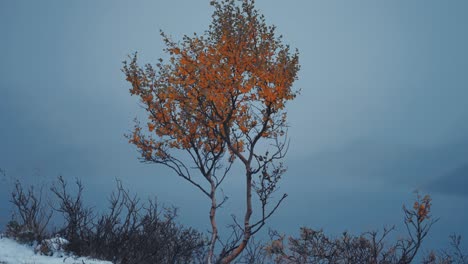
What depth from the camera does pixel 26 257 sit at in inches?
388

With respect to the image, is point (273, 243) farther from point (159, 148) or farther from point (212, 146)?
point (159, 148)

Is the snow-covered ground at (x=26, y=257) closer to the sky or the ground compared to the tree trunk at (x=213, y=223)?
closer to the ground

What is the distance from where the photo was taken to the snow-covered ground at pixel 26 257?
9461 mm

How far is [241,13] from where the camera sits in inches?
611

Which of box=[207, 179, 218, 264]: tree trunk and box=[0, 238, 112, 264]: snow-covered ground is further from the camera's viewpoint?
box=[207, 179, 218, 264]: tree trunk

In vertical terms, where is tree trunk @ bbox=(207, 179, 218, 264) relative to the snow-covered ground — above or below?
above

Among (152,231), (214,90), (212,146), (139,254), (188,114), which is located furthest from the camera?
(212,146)

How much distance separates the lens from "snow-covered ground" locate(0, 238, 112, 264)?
9461 mm

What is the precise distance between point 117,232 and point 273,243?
626 cm

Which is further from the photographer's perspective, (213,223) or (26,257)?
(213,223)

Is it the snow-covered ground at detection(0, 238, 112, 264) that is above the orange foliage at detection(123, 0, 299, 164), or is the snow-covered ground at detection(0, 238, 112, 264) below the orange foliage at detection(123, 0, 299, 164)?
below

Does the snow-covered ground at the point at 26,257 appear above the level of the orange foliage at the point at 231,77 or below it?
below

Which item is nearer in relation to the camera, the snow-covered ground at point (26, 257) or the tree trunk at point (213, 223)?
the snow-covered ground at point (26, 257)

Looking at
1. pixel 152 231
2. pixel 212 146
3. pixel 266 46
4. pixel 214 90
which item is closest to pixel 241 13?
pixel 266 46
